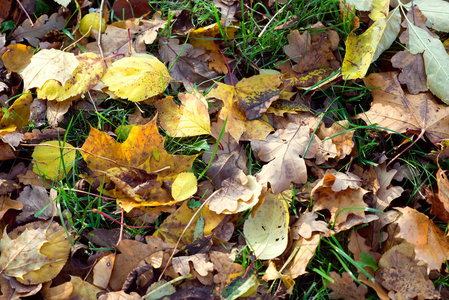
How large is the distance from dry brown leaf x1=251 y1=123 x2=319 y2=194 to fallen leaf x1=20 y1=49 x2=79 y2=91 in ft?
3.51

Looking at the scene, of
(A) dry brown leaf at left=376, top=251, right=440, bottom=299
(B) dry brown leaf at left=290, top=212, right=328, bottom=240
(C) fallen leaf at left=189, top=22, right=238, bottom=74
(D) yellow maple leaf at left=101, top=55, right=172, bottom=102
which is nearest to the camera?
(A) dry brown leaf at left=376, top=251, right=440, bottom=299

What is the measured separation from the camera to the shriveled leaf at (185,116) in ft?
5.99

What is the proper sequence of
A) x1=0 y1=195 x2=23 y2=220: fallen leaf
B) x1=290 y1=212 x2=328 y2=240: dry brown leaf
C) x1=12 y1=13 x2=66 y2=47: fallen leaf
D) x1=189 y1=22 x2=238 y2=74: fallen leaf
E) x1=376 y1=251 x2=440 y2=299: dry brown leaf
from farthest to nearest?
x1=12 y1=13 x2=66 y2=47: fallen leaf < x1=189 y1=22 x2=238 y2=74: fallen leaf < x1=0 y1=195 x2=23 y2=220: fallen leaf < x1=290 y1=212 x2=328 y2=240: dry brown leaf < x1=376 y1=251 x2=440 y2=299: dry brown leaf

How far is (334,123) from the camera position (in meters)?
1.80

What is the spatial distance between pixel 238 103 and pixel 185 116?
11.5 inches

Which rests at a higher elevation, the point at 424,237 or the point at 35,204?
the point at 424,237

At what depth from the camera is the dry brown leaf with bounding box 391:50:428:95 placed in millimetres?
1827

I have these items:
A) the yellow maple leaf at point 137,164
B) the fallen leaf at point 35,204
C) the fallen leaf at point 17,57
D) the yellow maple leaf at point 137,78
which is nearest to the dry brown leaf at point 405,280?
the yellow maple leaf at point 137,164

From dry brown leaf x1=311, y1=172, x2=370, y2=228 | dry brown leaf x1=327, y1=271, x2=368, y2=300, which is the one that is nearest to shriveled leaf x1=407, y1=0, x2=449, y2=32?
dry brown leaf x1=311, y1=172, x2=370, y2=228

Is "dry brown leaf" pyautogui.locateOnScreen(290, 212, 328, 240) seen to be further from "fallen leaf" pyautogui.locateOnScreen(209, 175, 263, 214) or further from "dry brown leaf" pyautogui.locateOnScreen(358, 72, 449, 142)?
"dry brown leaf" pyautogui.locateOnScreen(358, 72, 449, 142)

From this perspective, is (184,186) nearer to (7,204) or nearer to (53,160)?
(53,160)

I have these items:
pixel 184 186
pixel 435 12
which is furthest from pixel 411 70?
pixel 184 186

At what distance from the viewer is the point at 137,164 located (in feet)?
5.67

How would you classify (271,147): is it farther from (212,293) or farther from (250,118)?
(212,293)
